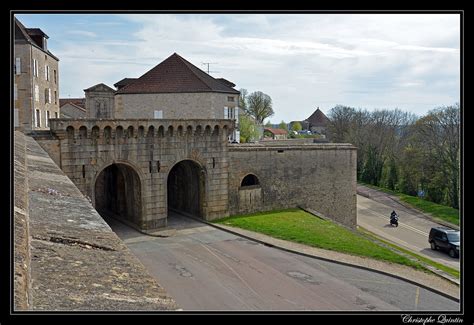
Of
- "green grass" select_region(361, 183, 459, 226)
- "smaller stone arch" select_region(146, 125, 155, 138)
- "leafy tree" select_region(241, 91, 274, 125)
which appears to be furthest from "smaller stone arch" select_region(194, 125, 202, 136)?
"leafy tree" select_region(241, 91, 274, 125)

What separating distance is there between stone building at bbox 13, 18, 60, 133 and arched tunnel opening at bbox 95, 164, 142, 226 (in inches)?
232

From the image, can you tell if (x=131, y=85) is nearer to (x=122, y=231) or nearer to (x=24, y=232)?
(x=122, y=231)

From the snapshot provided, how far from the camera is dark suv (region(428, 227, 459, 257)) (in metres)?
22.5

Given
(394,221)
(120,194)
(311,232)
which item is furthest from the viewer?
(394,221)

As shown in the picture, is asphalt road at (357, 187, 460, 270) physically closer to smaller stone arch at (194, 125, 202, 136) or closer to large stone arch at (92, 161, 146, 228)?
smaller stone arch at (194, 125, 202, 136)

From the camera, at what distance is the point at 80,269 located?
3574 mm

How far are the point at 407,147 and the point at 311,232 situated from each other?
24854 mm

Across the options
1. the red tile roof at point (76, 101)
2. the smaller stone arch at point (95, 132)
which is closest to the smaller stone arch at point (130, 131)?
the smaller stone arch at point (95, 132)

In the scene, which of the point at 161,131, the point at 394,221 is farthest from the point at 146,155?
the point at 394,221

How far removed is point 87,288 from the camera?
3.22m

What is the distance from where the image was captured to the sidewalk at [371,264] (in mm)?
15547

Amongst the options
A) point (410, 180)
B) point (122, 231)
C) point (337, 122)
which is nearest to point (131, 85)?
point (122, 231)

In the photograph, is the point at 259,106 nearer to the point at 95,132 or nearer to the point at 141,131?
the point at 141,131

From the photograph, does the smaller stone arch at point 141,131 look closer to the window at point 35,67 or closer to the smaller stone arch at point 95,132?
the smaller stone arch at point 95,132
